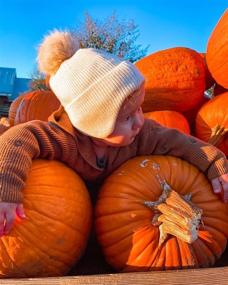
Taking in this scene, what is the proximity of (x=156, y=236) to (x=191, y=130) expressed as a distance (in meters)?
1.53

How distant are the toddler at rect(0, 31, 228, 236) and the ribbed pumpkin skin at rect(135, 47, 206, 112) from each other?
3.46ft

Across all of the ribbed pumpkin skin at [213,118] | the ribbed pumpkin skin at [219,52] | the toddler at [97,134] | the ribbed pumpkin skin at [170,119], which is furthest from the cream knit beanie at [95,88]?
the ribbed pumpkin skin at [219,52]

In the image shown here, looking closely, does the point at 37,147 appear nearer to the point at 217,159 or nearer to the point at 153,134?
the point at 153,134

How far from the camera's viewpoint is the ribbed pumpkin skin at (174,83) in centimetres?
252

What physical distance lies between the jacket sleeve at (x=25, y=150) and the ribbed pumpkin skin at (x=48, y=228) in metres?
0.06

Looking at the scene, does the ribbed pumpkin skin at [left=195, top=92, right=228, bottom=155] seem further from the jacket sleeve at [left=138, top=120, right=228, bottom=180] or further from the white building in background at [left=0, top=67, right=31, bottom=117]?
the white building in background at [left=0, top=67, right=31, bottom=117]

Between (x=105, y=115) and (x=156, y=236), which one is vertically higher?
(x=105, y=115)

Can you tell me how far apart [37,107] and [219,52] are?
1273 mm

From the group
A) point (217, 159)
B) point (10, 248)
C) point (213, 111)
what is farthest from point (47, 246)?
point (213, 111)

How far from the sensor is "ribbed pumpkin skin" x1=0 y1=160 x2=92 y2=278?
1120 mm

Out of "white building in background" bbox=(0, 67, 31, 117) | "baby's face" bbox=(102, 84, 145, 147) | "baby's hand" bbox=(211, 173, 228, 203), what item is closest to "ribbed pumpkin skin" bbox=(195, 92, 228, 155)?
"baby's hand" bbox=(211, 173, 228, 203)

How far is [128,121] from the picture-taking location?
52.1 inches

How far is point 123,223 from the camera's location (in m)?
1.21

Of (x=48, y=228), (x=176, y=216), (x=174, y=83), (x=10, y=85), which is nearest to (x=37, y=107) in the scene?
(x=174, y=83)
